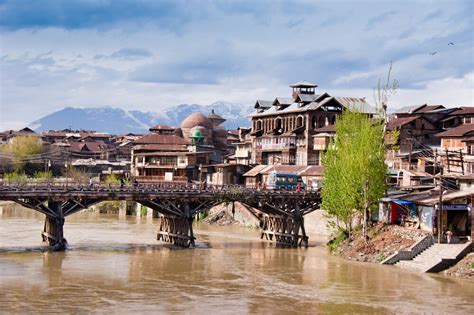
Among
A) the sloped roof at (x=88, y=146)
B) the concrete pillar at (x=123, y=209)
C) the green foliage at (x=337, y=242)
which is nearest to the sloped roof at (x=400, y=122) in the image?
the green foliage at (x=337, y=242)

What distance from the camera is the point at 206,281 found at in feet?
176

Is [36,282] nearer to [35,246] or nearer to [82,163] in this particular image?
[35,246]

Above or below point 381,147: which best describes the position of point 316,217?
below

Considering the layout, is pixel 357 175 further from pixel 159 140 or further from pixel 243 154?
pixel 159 140

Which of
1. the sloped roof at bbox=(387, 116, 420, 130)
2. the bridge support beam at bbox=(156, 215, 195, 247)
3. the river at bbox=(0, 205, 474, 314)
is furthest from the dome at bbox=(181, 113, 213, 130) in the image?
the river at bbox=(0, 205, 474, 314)

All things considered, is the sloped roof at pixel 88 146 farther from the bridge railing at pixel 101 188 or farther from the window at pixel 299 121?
the bridge railing at pixel 101 188

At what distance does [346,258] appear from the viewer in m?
65.9

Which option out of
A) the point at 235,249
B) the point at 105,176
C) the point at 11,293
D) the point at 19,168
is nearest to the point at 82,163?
the point at 19,168

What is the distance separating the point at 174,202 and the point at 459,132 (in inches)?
1479

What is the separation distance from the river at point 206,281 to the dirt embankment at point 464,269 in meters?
1.36

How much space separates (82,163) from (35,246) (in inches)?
3408

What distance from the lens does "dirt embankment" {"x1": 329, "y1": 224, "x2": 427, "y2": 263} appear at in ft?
209

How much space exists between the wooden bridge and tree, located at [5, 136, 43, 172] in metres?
76.6

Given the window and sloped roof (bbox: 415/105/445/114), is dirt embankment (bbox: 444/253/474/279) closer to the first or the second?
sloped roof (bbox: 415/105/445/114)
